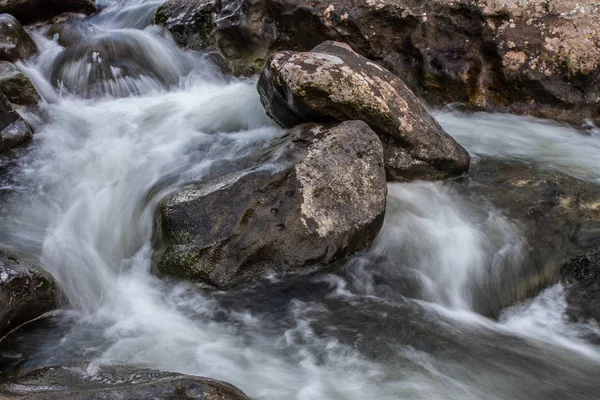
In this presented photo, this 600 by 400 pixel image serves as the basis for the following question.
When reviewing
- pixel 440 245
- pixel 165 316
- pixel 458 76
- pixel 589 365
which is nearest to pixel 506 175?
pixel 440 245

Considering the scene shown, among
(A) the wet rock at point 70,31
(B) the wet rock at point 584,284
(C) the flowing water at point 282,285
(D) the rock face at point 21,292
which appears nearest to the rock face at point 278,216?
(C) the flowing water at point 282,285

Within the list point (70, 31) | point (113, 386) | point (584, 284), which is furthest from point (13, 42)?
point (584, 284)

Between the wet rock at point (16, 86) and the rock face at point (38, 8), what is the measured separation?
10.9 ft

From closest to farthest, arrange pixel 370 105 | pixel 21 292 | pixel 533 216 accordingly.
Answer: pixel 21 292, pixel 533 216, pixel 370 105

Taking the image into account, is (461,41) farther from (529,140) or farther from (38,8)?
(38,8)

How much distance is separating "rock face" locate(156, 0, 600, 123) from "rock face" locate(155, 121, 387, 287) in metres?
3.06

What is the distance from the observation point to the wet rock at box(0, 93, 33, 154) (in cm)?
614

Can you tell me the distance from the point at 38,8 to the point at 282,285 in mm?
7873

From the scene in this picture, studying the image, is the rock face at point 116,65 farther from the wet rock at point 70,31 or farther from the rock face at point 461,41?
the rock face at point 461,41

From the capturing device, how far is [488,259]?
486 centimetres

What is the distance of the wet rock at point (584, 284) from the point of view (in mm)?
4164

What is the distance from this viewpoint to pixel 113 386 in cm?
292

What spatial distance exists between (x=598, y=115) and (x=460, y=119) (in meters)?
1.57

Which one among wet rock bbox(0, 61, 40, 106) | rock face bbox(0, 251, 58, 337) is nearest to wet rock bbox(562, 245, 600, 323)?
rock face bbox(0, 251, 58, 337)
